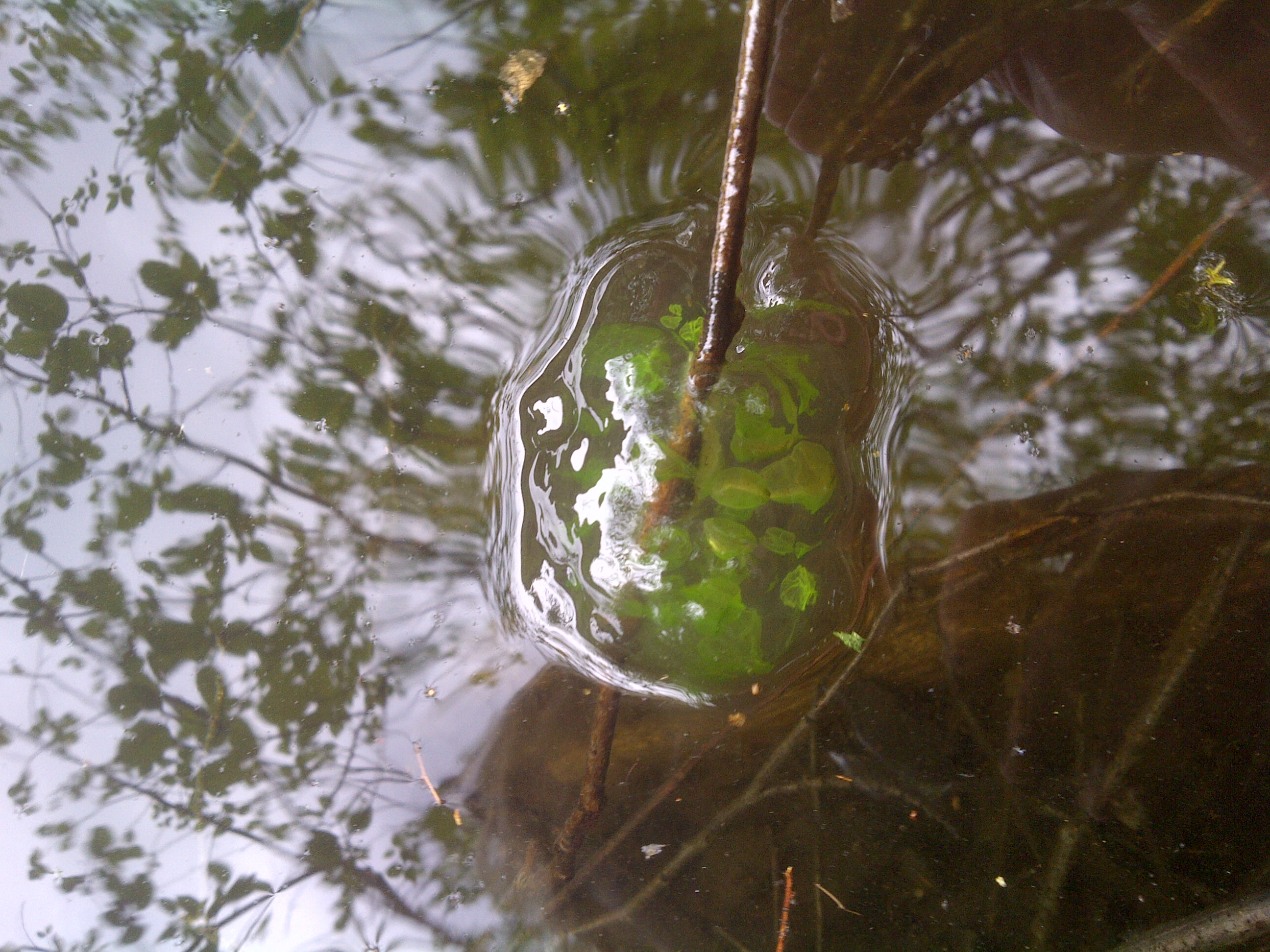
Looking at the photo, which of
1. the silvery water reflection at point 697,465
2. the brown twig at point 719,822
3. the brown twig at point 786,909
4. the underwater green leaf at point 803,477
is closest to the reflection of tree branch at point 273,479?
the silvery water reflection at point 697,465

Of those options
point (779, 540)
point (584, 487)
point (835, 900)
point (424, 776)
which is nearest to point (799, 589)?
point (779, 540)

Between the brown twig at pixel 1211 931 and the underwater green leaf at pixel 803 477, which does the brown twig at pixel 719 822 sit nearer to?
the underwater green leaf at pixel 803 477

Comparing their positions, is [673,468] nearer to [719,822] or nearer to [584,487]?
[584,487]

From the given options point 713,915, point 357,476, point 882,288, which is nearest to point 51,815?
point 357,476

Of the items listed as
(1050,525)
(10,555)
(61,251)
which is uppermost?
(61,251)

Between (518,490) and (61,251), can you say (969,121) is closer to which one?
(518,490)

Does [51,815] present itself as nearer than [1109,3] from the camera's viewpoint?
No

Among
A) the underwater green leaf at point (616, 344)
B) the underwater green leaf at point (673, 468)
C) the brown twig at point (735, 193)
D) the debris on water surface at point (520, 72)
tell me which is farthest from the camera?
the debris on water surface at point (520, 72)
